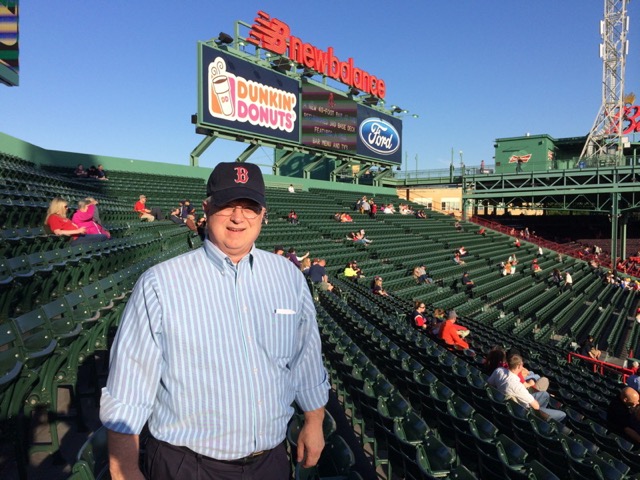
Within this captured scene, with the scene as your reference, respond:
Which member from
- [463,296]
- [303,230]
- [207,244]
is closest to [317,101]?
[303,230]

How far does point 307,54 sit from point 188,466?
2594cm

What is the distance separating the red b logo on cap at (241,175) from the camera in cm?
172

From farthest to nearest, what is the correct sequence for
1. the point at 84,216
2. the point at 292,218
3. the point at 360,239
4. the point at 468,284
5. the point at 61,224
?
1. the point at 292,218
2. the point at 360,239
3. the point at 468,284
4. the point at 84,216
5. the point at 61,224

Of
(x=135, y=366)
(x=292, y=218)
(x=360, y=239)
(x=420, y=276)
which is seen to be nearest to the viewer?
(x=135, y=366)

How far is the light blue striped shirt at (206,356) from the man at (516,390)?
4036mm

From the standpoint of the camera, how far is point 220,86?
19734mm

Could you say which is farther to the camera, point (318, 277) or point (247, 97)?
point (247, 97)

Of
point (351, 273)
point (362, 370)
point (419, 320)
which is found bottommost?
point (419, 320)

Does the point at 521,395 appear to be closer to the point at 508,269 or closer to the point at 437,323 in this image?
the point at 437,323

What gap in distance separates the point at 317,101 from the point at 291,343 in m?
25.5

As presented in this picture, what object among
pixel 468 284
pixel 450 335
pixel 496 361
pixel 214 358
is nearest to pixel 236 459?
pixel 214 358

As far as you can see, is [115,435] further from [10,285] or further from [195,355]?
[10,285]

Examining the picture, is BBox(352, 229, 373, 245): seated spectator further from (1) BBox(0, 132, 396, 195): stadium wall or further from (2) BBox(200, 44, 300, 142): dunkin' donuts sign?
(1) BBox(0, 132, 396, 195): stadium wall

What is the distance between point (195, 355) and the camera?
1.55 m
